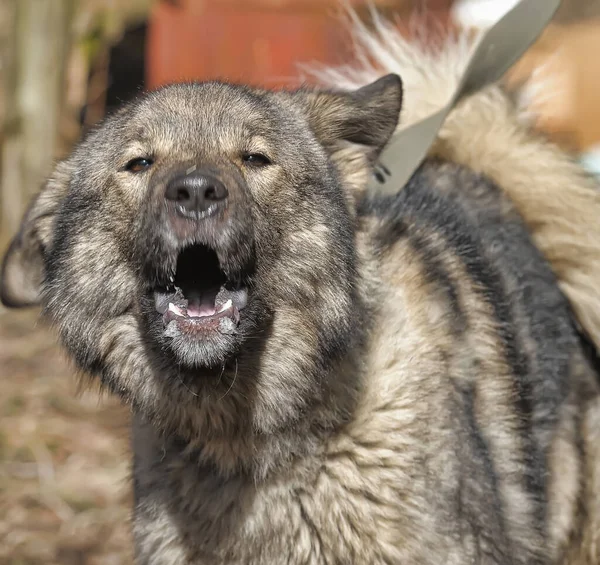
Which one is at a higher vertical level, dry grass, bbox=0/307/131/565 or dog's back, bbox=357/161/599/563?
dog's back, bbox=357/161/599/563

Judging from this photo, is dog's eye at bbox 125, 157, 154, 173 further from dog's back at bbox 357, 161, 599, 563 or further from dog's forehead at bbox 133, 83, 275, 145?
dog's back at bbox 357, 161, 599, 563

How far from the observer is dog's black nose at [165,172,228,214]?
2.40m

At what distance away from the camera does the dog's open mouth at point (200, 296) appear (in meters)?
2.53

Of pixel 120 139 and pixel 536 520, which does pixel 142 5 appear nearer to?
pixel 120 139

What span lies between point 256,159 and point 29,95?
195 inches

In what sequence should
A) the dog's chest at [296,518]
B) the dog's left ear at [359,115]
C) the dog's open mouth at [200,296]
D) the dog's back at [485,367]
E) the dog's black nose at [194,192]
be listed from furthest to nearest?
1. the dog's left ear at [359,115]
2. the dog's back at [485,367]
3. the dog's chest at [296,518]
4. the dog's open mouth at [200,296]
5. the dog's black nose at [194,192]

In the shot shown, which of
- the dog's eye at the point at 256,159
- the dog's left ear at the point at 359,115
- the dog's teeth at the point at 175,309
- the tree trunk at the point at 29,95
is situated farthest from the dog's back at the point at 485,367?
Result: the tree trunk at the point at 29,95

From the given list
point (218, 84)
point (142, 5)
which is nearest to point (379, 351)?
point (218, 84)

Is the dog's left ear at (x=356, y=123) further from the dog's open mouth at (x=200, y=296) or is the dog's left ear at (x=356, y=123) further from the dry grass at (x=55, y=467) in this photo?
the dry grass at (x=55, y=467)

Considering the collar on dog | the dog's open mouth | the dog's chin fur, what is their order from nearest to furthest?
the dog's open mouth < the collar on dog < the dog's chin fur

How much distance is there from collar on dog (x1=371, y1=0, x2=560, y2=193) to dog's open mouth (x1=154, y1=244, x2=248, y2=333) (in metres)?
0.90

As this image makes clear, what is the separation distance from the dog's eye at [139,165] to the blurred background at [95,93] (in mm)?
1869

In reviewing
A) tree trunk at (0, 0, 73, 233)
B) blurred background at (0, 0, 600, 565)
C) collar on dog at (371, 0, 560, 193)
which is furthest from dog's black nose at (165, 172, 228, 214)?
tree trunk at (0, 0, 73, 233)

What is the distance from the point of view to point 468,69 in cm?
353
